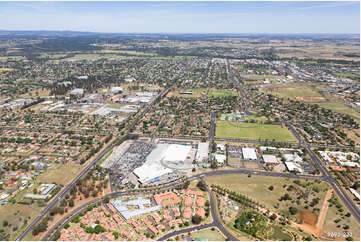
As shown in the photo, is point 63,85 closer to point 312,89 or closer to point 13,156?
point 13,156

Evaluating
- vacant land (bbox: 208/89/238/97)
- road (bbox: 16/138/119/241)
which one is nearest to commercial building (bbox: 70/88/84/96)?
road (bbox: 16/138/119/241)

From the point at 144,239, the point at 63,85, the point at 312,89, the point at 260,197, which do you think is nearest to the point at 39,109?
the point at 63,85

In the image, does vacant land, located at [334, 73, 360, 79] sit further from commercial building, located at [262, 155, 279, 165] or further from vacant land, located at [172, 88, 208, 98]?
commercial building, located at [262, 155, 279, 165]

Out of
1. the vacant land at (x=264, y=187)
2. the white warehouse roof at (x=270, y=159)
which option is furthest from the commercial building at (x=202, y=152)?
the white warehouse roof at (x=270, y=159)

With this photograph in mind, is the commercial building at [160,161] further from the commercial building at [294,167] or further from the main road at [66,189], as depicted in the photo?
the commercial building at [294,167]

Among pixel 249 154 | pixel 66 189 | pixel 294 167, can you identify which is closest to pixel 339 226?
pixel 294 167

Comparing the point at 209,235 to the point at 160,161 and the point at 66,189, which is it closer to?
the point at 160,161
